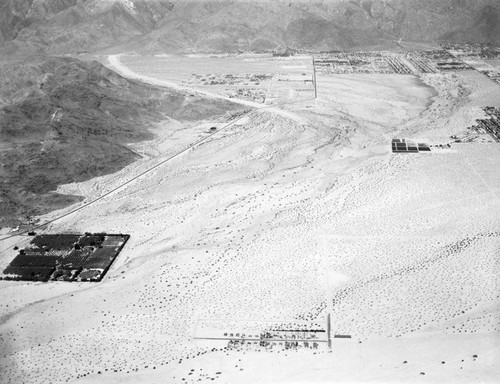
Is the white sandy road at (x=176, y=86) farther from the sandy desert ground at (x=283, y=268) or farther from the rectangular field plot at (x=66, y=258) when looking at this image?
the rectangular field plot at (x=66, y=258)

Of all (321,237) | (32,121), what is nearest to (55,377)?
(321,237)

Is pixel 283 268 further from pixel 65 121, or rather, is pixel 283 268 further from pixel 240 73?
A: pixel 240 73

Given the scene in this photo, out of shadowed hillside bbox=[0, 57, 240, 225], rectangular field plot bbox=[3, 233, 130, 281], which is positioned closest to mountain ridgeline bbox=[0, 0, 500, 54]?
shadowed hillside bbox=[0, 57, 240, 225]

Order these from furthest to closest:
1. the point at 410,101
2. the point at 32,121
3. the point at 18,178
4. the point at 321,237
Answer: the point at 410,101
the point at 32,121
the point at 18,178
the point at 321,237

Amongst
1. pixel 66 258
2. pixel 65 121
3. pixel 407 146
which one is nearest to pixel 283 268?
pixel 66 258

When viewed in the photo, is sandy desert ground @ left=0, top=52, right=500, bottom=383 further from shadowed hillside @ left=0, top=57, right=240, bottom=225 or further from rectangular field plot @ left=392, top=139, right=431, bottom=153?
shadowed hillside @ left=0, top=57, right=240, bottom=225


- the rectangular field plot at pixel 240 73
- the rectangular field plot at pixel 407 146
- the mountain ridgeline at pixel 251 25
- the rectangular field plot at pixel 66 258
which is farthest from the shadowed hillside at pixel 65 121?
the mountain ridgeline at pixel 251 25

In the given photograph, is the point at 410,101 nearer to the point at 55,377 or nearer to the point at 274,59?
the point at 274,59
